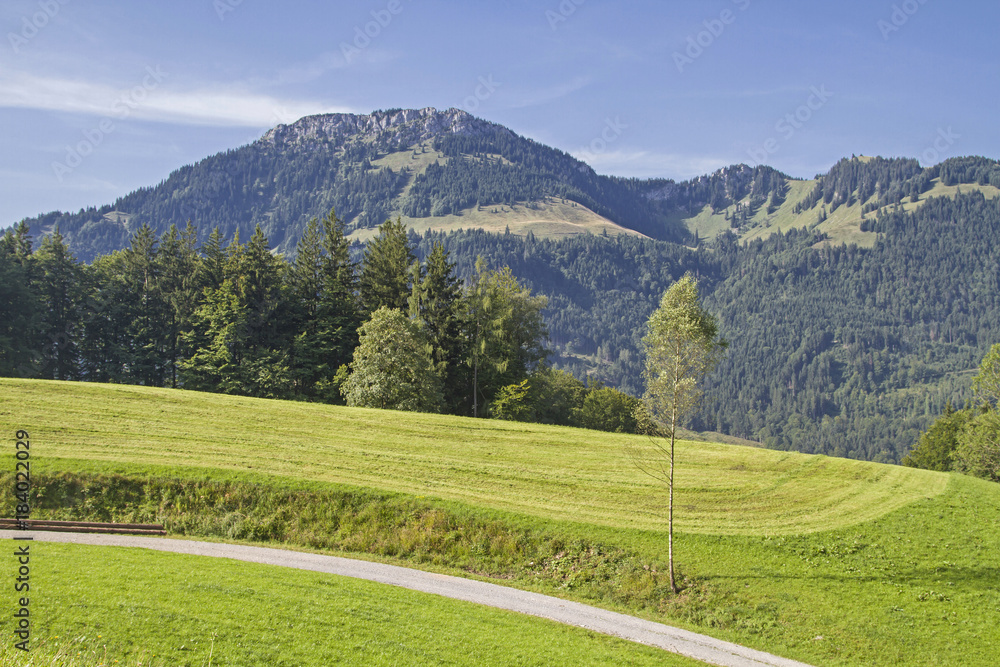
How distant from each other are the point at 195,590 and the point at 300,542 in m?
9.62

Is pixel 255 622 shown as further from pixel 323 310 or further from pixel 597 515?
pixel 323 310

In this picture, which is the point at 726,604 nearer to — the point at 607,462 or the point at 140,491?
the point at 607,462

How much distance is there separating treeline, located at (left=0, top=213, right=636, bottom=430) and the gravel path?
2757 centimetres

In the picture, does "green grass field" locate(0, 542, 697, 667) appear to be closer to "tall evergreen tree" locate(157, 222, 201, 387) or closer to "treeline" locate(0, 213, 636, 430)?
"treeline" locate(0, 213, 636, 430)

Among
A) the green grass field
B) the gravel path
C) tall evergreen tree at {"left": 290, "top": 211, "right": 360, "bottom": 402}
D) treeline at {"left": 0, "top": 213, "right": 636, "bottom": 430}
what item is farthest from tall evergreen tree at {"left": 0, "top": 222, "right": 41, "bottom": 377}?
A: the green grass field

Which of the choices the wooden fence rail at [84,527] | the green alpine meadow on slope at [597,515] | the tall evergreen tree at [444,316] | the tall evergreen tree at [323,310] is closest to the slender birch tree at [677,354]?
the green alpine meadow on slope at [597,515]

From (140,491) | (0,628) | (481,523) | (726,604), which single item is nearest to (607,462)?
(481,523)

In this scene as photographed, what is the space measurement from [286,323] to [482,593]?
48.7 m

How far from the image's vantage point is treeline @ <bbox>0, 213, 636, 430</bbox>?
5856 cm

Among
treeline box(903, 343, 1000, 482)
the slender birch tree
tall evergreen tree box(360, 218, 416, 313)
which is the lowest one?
treeline box(903, 343, 1000, 482)

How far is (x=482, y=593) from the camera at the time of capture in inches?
932

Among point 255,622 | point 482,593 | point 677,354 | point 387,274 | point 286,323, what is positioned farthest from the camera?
point 387,274

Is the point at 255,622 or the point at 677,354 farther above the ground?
the point at 677,354

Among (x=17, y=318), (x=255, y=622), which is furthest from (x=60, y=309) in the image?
(x=255, y=622)
